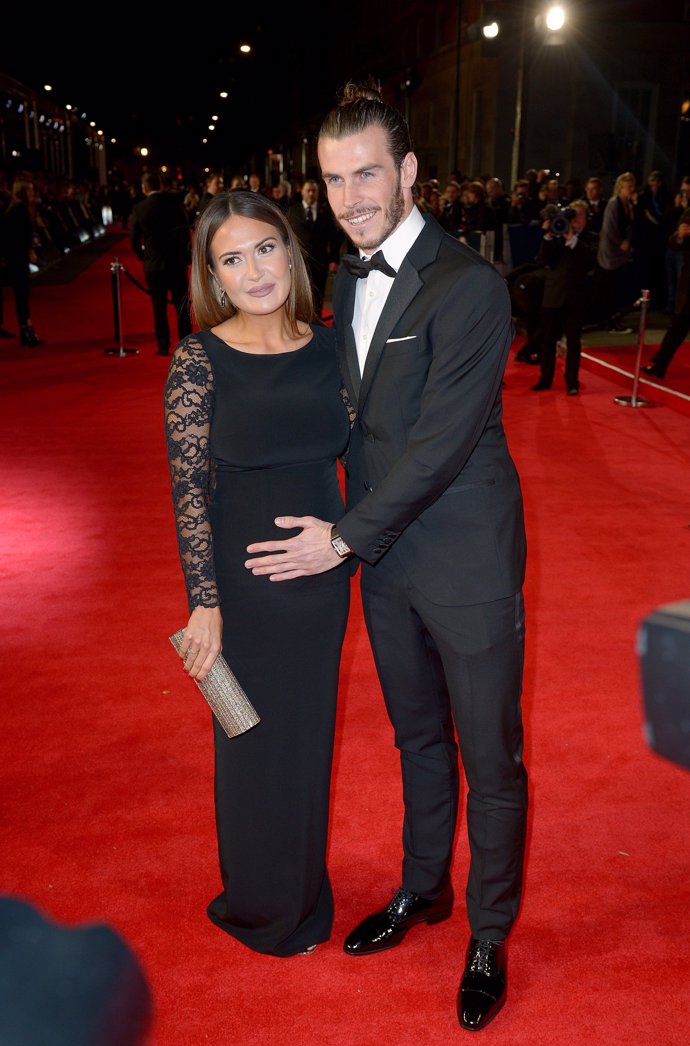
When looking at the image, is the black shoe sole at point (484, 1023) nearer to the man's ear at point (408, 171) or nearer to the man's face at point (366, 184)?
the man's face at point (366, 184)

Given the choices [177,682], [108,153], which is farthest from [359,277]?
[108,153]

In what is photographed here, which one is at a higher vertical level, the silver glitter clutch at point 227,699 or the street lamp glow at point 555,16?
the street lamp glow at point 555,16

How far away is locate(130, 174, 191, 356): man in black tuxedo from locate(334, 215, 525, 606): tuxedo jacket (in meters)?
8.13

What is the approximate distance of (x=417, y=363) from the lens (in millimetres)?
2180

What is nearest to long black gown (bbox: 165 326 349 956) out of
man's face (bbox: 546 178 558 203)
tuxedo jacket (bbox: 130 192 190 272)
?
tuxedo jacket (bbox: 130 192 190 272)

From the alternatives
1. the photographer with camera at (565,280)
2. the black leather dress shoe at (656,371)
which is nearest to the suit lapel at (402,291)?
the photographer with camera at (565,280)

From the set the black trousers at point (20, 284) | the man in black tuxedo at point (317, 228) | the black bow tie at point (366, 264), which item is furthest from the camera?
the man in black tuxedo at point (317, 228)

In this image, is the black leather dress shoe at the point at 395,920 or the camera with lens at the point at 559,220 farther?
the camera with lens at the point at 559,220

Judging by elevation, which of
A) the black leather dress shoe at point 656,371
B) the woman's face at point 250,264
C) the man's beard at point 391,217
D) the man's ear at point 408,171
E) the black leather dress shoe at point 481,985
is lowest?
the black leather dress shoe at point 481,985

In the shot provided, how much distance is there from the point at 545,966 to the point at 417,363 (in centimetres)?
152

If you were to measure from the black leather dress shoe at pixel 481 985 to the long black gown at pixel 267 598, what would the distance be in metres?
0.41

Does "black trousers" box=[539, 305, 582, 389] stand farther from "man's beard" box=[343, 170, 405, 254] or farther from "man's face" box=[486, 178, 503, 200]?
"man's beard" box=[343, 170, 405, 254]

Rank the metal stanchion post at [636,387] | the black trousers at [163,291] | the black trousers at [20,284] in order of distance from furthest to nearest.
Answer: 1. the black trousers at [20,284]
2. the black trousers at [163,291]
3. the metal stanchion post at [636,387]

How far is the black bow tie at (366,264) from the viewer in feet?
7.31
